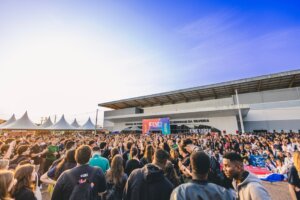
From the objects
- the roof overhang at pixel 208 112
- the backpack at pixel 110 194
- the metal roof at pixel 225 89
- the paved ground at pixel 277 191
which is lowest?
the paved ground at pixel 277 191

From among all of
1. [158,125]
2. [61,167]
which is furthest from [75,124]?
[61,167]

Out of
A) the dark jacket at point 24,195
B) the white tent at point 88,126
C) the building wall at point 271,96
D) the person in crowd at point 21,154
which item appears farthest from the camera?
the white tent at point 88,126

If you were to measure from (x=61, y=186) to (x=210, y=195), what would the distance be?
1.98 metres

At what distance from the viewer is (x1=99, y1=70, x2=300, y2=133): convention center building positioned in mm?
20078

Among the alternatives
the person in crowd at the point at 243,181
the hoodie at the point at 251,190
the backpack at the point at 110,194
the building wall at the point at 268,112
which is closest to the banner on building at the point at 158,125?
the building wall at the point at 268,112

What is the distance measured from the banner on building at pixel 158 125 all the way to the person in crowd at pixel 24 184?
78.2 ft

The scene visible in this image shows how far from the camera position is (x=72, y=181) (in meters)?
1.99

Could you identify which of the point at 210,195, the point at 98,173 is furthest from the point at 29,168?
the point at 210,195

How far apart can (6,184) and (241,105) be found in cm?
2397

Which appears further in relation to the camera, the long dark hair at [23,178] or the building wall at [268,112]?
the building wall at [268,112]

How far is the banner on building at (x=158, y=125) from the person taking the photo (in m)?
25.1

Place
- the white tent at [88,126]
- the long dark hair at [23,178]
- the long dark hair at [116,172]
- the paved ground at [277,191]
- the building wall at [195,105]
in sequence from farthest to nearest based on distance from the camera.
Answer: the white tent at [88,126], the building wall at [195,105], the paved ground at [277,191], the long dark hair at [116,172], the long dark hair at [23,178]

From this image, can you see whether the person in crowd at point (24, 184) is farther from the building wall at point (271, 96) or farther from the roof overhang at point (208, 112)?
the building wall at point (271, 96)

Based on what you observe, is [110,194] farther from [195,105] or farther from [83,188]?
[195,105]
